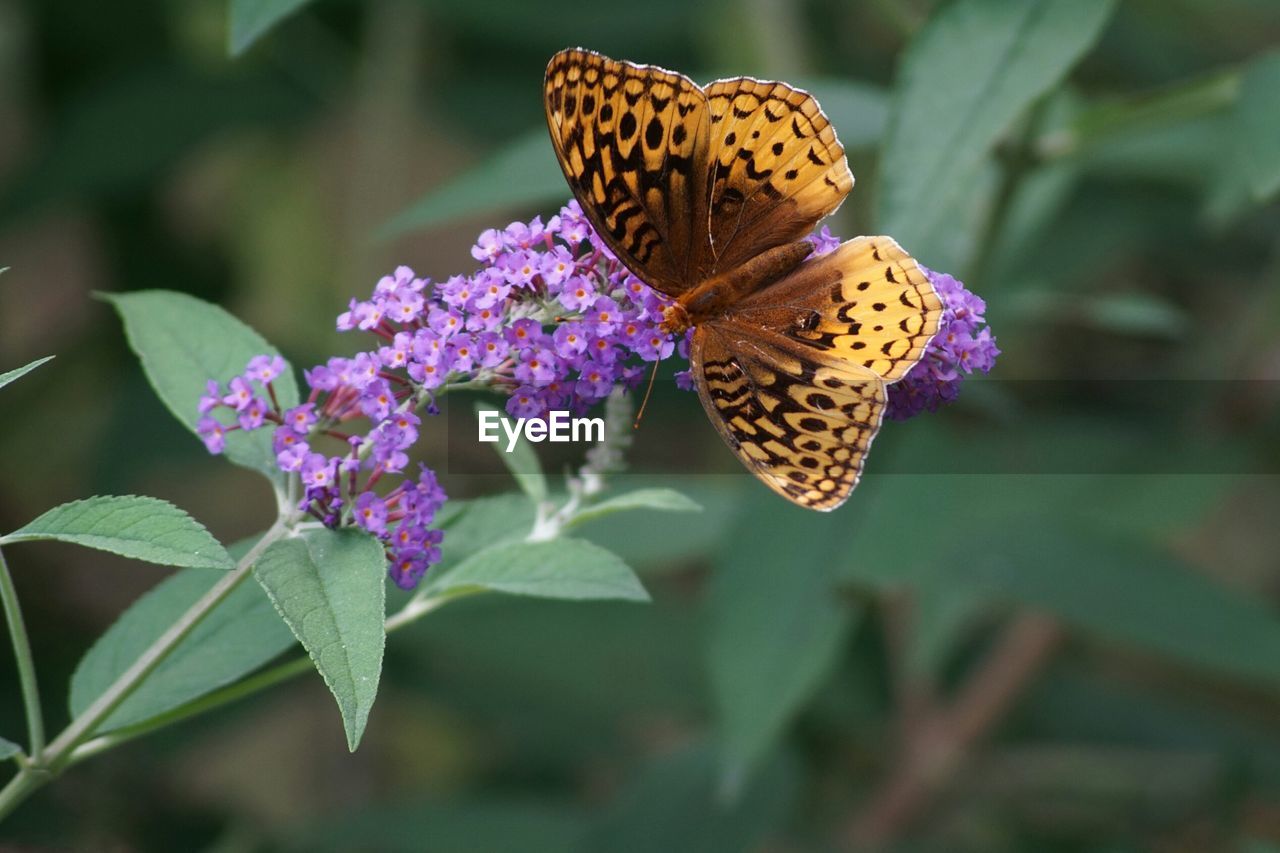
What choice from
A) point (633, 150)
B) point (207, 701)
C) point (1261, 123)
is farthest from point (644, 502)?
point (1261, 123)

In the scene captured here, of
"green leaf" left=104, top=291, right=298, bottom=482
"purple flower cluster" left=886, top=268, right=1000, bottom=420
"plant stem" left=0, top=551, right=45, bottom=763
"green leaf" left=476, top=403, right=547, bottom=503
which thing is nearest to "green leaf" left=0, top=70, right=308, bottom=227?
"green leaf" left=104, top=291, right=298, bottom=482

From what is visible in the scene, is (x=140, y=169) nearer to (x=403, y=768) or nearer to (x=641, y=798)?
(x=403, y=768)

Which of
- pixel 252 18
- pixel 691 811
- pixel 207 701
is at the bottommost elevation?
pixel 691 811

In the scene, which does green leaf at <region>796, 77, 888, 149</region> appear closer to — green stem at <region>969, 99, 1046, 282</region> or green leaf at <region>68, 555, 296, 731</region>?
green stem at <region>969, 99, 1046, 282</region>

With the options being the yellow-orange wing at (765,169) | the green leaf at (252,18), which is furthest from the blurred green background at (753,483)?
the green leaf at (252,18)

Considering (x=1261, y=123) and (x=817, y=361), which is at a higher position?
(x=1261, y=123)

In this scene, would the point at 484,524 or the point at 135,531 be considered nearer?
the point at 135,531

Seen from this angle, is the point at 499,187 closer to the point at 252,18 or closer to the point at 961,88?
the point at 252,18

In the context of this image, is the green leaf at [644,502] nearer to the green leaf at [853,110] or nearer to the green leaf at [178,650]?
the green leaf at [178,650]

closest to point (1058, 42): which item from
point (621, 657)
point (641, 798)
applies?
point (641, 798)
